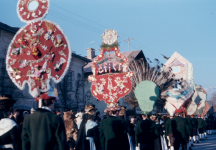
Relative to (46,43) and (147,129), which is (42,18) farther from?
(147,129)

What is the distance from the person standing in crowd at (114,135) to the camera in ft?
20.2

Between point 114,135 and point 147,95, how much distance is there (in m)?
4.25

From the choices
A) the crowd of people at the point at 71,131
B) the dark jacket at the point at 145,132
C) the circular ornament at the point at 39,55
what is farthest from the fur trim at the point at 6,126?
the dark jacket at the point at 145,132

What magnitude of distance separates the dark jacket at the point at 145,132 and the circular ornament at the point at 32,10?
4178mm

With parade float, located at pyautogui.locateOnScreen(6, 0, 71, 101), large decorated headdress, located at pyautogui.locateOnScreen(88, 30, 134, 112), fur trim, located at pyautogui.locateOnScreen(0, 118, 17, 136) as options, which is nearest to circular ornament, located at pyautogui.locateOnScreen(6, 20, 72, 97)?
parade float, located at pyautogui.locateOnScreen(6, 0, 71, 101)

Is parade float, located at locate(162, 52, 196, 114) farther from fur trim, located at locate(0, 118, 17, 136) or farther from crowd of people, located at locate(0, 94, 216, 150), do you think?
fur trim, located at locate(0, 118, 17, 136)

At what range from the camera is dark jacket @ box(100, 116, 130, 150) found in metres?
6.16

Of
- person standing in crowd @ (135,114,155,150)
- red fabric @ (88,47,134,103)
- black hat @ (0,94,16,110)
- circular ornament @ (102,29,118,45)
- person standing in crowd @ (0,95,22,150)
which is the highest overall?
circular ornament @ (102,29,118,45)

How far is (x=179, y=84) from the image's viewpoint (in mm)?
15883

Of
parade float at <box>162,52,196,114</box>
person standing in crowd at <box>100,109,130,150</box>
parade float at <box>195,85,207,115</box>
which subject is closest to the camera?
person standing in crowd at <box>100,109,130,150</box>

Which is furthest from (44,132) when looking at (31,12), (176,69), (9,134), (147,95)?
(176,69)

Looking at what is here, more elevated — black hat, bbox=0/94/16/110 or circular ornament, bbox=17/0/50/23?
circular ornament, bbox=17/0/50/23

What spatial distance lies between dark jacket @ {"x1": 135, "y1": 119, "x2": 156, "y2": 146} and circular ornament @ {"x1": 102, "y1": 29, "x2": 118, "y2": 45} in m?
3.45

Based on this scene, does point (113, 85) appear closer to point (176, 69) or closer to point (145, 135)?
point (145, 135)
